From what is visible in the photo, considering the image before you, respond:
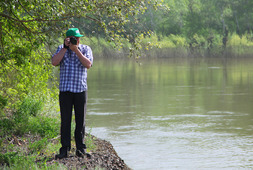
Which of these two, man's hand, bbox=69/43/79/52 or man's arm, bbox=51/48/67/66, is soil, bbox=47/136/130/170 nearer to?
man's arm, bbox=51/48/67/66

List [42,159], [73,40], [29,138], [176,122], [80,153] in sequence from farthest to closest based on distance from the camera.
→ [176,122] < [29,138] < [80,153] < [42,159] < [73,40]

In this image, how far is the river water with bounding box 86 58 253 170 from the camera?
35.3ft

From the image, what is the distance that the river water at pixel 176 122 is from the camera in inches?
424

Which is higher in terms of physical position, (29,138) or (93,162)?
(29,138)

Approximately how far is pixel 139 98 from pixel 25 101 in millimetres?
11975

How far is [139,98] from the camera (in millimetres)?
21984

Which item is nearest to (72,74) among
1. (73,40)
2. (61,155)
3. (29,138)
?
(73,40)

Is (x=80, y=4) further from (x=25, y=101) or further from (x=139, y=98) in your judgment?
(x=139, y=98)

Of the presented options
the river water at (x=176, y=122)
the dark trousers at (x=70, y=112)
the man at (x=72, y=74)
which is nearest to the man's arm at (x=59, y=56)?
the man at (x=72, y=74)

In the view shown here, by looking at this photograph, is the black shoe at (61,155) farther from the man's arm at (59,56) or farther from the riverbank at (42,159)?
the man's arm at (59,56)

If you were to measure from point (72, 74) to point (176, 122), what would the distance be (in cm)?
883

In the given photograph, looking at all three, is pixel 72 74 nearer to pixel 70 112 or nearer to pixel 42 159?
pixel 70 112

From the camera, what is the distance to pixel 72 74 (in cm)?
711

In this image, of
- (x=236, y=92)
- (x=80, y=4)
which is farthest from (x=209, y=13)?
(x=80, y=4)
